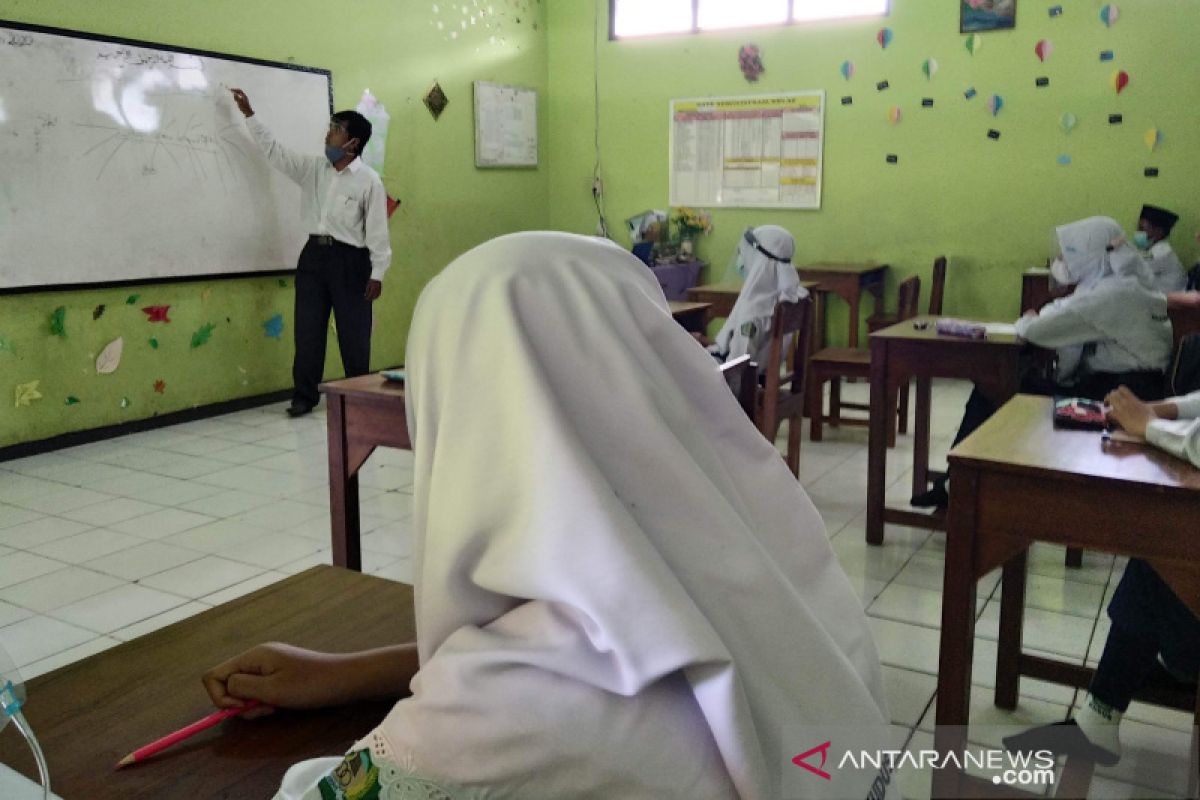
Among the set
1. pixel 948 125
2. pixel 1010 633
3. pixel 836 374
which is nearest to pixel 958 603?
pixel 1010 633

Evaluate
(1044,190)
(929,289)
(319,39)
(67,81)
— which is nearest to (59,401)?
(67,81)

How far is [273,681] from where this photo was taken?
1.08m

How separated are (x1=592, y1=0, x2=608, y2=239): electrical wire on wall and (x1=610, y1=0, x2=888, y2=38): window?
0.42 ft

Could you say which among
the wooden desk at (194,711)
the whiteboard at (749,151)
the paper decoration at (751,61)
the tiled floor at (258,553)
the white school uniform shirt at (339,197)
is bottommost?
the tiled floor at (258,553)

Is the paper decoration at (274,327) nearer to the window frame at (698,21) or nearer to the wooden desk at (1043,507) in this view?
the window frame at (698,21)

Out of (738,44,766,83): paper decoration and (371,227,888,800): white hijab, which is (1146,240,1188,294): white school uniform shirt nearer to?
(738,44,766,83): paper decoration

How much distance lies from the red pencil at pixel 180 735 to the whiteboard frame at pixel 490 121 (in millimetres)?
6198

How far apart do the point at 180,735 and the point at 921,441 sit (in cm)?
311

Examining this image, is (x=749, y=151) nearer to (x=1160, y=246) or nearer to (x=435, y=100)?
(x=435, y=100)

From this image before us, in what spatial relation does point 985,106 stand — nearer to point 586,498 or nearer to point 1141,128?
point 1141,128

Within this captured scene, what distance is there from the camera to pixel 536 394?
2.77 ft

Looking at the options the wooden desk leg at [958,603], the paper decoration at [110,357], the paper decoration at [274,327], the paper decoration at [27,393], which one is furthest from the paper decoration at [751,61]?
the wooden desk leg at [958,603]

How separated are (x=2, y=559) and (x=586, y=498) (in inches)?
120

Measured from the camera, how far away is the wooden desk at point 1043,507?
5.51 ft
